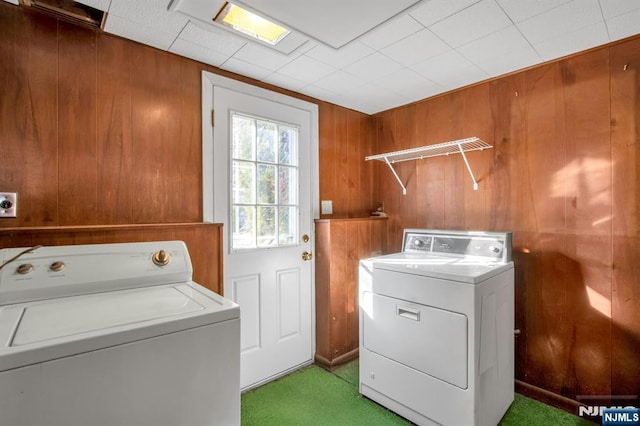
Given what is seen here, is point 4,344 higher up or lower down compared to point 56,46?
lower down

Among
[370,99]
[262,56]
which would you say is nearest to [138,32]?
[262,56]

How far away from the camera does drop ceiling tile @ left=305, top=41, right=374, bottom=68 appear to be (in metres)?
1.78

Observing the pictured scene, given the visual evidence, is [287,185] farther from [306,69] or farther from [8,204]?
[8,204]

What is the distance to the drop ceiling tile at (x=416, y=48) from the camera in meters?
1.71

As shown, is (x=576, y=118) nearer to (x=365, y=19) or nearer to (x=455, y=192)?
(x=455, y=192)

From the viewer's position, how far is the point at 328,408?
1.98 meters

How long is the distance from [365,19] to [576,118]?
141 cm

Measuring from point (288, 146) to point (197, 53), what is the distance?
0.84m

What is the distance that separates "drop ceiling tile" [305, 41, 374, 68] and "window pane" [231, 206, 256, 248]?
1037 millimetres

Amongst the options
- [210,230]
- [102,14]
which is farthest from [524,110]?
[102,14]

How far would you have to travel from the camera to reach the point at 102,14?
1.57 metres

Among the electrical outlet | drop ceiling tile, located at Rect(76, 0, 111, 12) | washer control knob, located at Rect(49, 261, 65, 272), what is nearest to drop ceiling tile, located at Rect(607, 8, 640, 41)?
drop ceiling tile, located at Rect(76, 0, 111, 12)

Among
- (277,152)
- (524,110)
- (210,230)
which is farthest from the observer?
(277,152)

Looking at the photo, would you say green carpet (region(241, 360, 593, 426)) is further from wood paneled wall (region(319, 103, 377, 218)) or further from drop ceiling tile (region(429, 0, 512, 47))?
drop ceiling tile (region(429, 0, 512, 47))
